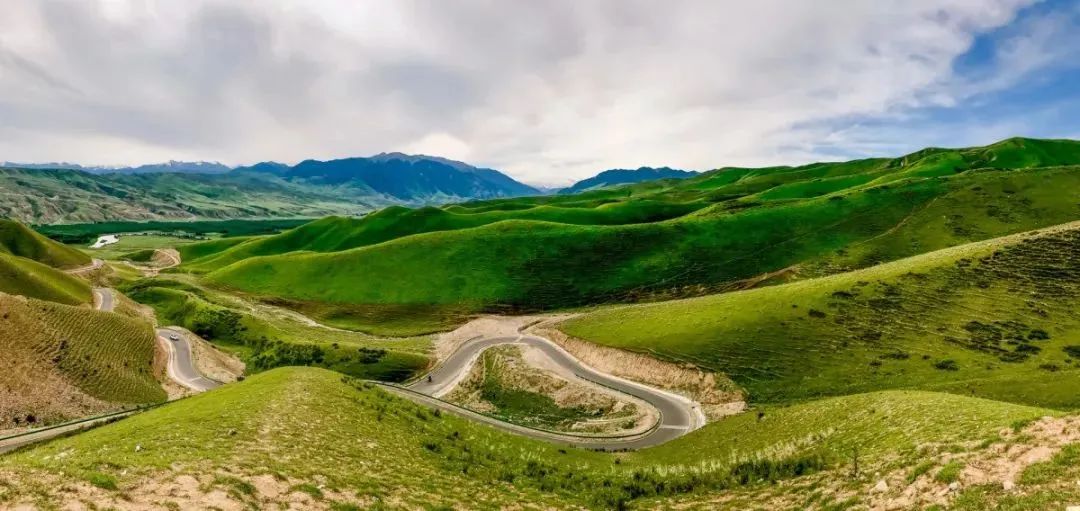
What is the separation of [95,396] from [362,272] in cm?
7626

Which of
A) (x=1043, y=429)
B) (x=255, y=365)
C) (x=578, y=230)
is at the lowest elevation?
(x=255, y=365)

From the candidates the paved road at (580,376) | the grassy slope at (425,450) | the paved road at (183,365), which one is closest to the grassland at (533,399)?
the paved road at (580,376)

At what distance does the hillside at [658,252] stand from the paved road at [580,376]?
26.7 meters

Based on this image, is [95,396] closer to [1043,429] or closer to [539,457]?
[539,457]

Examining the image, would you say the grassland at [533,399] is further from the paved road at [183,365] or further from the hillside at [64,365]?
the hillside at [64,365]

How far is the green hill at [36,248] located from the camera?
501 feet

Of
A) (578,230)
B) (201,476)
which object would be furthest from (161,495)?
(578,230)

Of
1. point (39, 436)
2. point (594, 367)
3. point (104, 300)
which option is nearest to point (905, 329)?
point (594, 367)

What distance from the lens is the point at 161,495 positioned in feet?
50.3

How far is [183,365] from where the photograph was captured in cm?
7019

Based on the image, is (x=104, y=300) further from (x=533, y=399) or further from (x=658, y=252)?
(x=658, y=252)

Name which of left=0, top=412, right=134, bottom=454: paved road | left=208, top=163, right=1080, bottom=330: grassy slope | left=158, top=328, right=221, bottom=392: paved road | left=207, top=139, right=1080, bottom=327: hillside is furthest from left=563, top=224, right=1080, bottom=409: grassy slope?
left=0, top=412, right=134, bottom=454: paved road

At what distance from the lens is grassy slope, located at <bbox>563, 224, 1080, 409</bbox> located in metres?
48.6

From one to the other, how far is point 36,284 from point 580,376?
105 m
